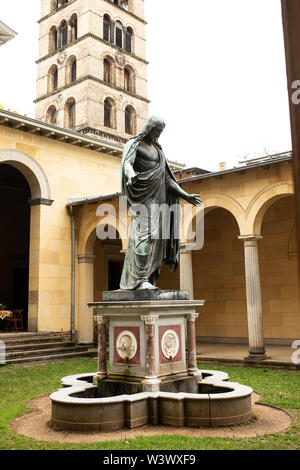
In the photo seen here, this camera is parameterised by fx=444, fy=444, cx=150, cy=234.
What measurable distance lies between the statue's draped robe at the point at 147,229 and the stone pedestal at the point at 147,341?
1.22ft

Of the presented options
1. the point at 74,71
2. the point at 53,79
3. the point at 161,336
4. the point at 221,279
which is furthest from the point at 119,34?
the point at 161,336

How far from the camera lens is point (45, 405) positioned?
23.8 feet

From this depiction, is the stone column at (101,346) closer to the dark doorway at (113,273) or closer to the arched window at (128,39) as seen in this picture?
the dark doorway at (113,273)

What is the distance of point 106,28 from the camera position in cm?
3656

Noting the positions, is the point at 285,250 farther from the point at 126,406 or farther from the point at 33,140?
the point at 126,406

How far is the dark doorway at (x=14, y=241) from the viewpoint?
20125 mm

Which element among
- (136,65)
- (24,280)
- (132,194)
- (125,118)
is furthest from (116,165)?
(136,65)

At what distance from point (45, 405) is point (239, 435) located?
3.50 meters

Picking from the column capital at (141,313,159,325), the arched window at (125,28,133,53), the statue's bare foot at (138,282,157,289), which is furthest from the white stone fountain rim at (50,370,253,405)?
the arched window at (125,28,133,53)

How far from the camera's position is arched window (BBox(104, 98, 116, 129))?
35.8 m

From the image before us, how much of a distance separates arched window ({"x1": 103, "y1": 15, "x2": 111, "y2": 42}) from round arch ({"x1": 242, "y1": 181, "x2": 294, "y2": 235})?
29.2 meters

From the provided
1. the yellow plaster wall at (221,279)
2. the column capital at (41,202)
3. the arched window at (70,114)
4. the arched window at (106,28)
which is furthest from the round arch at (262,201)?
the arched window at (106,28)

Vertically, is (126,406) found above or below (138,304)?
below

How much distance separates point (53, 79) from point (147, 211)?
3518 cm
